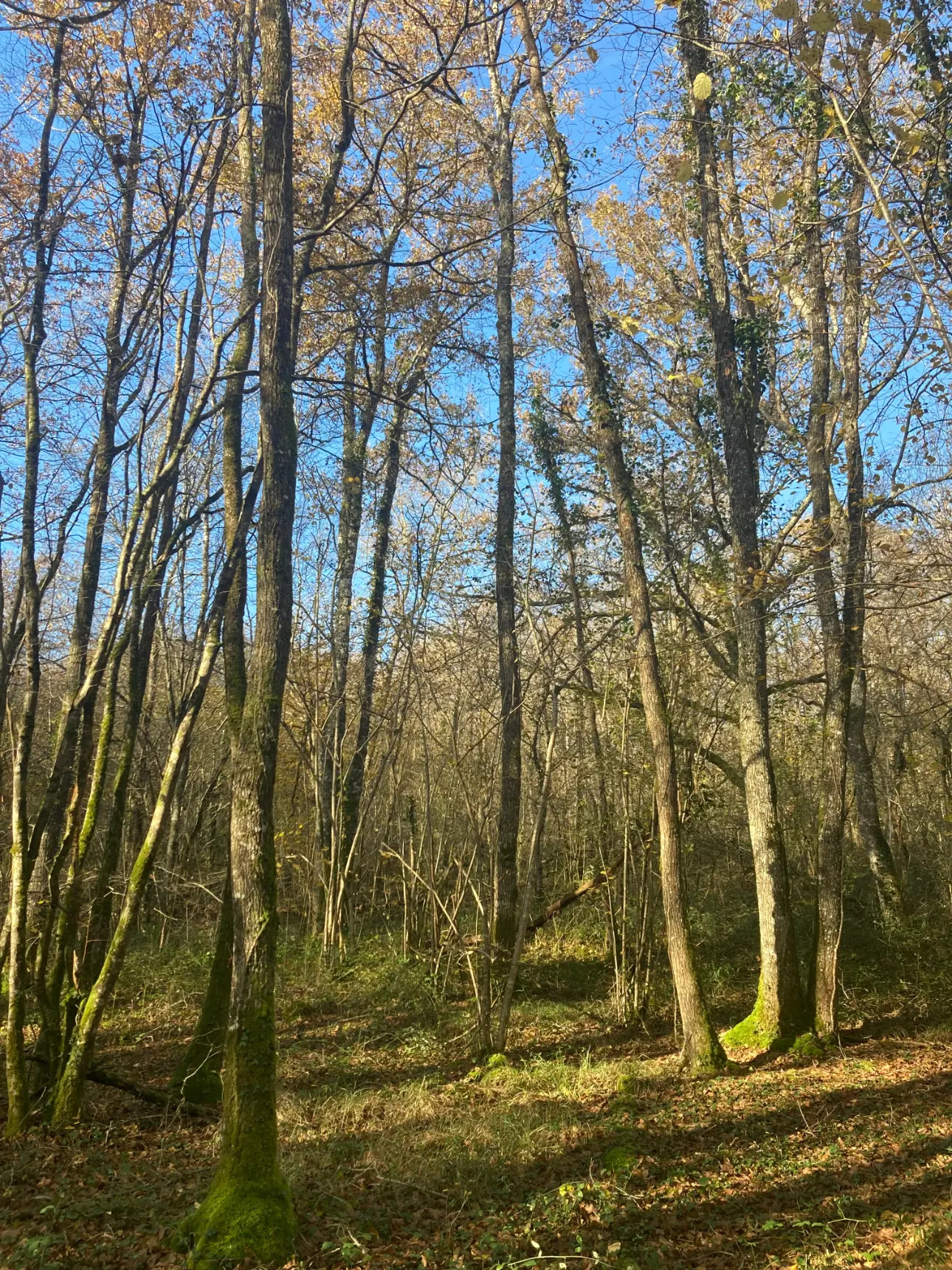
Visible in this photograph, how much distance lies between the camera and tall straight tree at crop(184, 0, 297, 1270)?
427 centimetres

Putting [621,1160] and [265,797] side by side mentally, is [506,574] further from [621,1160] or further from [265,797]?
[621,1160]

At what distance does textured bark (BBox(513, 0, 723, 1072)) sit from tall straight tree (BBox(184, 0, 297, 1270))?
3790 mm

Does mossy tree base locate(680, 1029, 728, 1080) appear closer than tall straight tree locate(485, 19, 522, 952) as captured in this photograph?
Yes

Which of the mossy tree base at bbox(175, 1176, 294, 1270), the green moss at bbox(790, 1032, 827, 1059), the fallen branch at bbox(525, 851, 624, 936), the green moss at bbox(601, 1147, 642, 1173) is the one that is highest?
the fallen branch at bbox(525, 851, 624, 936)

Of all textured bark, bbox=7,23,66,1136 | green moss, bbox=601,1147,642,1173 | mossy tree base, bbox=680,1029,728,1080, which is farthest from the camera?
mossy tree base, bbox=680,1029,728,1080

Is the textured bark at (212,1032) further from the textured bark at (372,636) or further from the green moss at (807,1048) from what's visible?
the green moss at (807,1048)

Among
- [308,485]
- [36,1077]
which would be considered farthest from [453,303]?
[36,1077]

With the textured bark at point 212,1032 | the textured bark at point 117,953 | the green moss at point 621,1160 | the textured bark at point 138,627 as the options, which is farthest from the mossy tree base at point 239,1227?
the textured bark at point 138,627

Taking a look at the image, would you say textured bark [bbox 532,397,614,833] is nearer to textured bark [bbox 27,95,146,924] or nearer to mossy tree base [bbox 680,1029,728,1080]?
mossy tree base [bbox 680,1029,728,1080]

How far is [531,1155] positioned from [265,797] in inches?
131

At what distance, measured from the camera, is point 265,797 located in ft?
16.0

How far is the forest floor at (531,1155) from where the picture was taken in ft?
14.9

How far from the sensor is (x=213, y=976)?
683 cm

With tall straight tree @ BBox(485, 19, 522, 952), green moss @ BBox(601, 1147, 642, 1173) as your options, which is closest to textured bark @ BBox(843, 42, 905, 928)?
tall straight tree @ BBox(485, 19, 522, 952)
